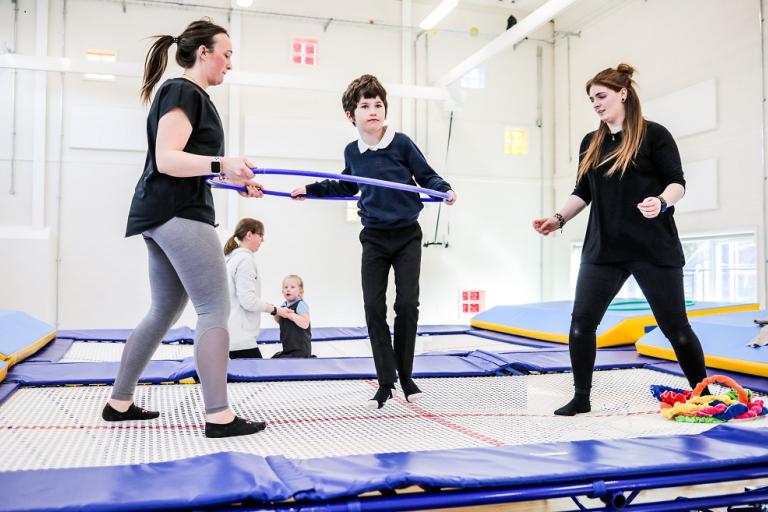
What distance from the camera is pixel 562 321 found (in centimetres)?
488

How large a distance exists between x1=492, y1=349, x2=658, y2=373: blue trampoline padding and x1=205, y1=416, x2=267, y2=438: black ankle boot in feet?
5.54

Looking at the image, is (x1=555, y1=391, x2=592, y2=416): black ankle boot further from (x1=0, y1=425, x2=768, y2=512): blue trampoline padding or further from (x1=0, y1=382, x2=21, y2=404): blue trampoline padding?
(x1=0, y1=382, x2=21, y2=404): blue trampoline padding

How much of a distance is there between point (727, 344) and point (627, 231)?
4.62 feet

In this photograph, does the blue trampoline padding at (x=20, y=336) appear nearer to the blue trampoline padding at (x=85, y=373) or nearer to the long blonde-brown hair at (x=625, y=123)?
the blue trampoline padding at (x=85, y=373)

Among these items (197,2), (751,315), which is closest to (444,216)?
(197,2)

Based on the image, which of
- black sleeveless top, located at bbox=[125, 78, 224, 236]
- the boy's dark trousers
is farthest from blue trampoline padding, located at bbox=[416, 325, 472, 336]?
black sleeveless top, located at bbox=[125, 78, 224, 236]

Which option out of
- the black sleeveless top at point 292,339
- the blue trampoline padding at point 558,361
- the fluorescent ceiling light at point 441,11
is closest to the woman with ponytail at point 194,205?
the blue trampoline padding at point 558,361

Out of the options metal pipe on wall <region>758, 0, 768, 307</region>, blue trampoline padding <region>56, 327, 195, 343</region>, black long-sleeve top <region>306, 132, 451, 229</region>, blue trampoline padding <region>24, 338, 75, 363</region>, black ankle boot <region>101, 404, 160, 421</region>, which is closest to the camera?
black ankle boot <region>101, 404, 160, 421</region>

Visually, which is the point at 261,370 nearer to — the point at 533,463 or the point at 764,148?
the point at 533,463

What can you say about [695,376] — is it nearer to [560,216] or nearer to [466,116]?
[560,216]

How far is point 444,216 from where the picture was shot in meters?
8.24

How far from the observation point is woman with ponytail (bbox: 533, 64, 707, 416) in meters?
2.20

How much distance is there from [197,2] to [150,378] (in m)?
5.84

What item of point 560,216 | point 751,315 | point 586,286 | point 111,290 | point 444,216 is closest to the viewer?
point 586,286
